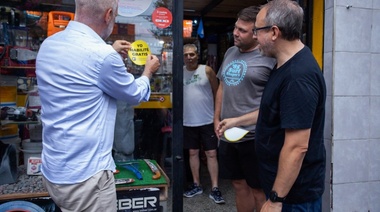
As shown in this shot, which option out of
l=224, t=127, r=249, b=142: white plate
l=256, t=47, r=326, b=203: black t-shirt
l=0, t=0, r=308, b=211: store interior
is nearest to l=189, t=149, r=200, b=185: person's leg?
l=0, t=0, r=308, b=211: store interior

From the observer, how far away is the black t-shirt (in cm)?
152

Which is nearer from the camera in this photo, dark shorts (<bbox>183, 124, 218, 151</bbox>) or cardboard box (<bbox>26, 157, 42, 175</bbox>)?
cardboard box (<bbox>26, 157, 42, 175</bbox>)

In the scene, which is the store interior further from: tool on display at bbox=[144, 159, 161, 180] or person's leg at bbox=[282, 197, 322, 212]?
person's leg at bbox=[282, 197, 322, 212]

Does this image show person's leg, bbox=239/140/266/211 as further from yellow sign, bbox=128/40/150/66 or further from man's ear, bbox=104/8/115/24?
man's ear, bbox=104/8/115/24

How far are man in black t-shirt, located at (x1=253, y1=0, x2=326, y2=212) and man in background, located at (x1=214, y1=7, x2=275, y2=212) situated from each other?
2.21ft

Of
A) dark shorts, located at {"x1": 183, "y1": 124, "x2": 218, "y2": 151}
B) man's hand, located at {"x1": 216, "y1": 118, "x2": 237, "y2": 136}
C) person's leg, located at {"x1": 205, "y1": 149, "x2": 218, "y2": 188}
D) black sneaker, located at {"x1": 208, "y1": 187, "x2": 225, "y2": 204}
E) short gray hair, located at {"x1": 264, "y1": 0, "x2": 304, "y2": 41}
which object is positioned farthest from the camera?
dark shorts, located at {"x1": 183, "y1": 124, "x2": 218, "y2": 151}

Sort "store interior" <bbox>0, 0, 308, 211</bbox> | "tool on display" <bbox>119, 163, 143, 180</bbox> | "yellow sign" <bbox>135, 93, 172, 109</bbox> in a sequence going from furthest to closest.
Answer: "yellow sign" <bbox>135, 93, 172, 109</bbox>, "store interior" <bbox>0, 0, 308, 211</bbox>, "tool on display" <bbox>119, 163, 143, 180</bbox>

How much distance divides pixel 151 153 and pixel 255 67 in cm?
119

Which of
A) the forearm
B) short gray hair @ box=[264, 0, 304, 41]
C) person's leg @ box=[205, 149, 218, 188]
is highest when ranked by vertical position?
short gray hair @ box=[264, 0, 304, 41]

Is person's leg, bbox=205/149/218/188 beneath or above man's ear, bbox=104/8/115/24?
beneath

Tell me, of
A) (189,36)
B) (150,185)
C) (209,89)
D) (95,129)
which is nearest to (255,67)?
(150,185)

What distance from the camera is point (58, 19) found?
274 centimetres

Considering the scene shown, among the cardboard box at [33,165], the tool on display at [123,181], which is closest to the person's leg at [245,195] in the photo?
the tool on display at [123,181]

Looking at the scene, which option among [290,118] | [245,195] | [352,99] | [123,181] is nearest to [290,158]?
[290,118]
